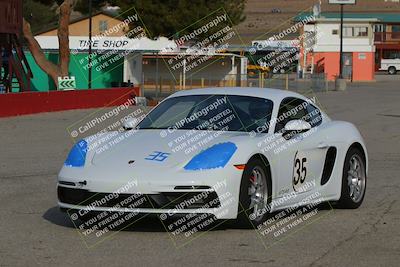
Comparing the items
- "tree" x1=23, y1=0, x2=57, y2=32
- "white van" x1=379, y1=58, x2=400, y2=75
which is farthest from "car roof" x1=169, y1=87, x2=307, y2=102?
"white van" x1=379, y1=58, x2=400, y2=75

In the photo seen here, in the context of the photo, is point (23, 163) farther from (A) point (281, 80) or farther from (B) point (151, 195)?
(A) point (281, 80)

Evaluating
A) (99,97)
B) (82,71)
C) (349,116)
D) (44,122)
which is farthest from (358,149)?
(82,71)

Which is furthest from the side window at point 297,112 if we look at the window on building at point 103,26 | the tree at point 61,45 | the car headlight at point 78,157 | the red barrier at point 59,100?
the window on building at point 103,26

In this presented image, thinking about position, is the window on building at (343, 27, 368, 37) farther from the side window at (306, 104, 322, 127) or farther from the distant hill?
the side window at (306, 104, 322, 127)

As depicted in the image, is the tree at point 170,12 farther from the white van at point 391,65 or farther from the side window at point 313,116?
the white van at point 391,65

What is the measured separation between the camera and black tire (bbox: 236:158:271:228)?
7801 millimetres

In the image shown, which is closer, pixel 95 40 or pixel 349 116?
pixel 349 116

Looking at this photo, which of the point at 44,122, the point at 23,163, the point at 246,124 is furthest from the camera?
the point at 44,122

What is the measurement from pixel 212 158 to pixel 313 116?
2.13 metres

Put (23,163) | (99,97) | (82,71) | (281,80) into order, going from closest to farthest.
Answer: (23,163) < (99,97) < (82,71) < (281,80)

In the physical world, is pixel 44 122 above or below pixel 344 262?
below

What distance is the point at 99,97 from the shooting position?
32.4 meters

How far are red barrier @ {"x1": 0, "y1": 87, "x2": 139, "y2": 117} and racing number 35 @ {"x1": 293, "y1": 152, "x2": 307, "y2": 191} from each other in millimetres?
18622

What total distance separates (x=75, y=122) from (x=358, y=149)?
16.5m
